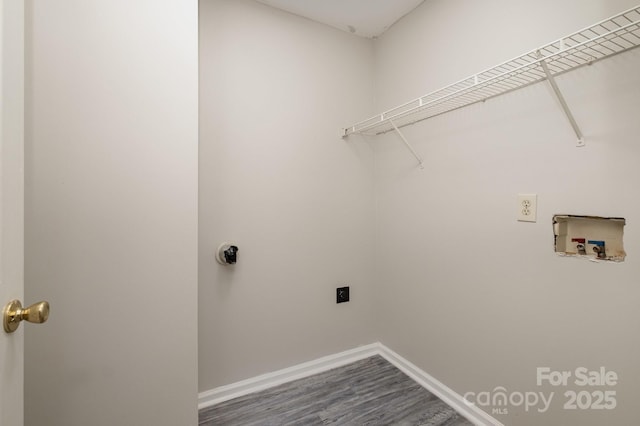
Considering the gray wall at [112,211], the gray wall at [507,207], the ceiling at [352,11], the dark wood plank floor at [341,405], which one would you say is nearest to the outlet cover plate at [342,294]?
the gray wall at [507,207]

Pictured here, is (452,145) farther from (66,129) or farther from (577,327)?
(66,129)

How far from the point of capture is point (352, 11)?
182 cm

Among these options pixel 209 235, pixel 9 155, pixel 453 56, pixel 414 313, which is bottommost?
pixel 414 313

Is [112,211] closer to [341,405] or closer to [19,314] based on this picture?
[19,314]

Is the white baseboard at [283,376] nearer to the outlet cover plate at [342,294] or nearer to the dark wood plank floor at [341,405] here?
the dark wood plank floor at [341,405]

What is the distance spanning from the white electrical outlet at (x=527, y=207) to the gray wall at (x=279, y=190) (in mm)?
1034

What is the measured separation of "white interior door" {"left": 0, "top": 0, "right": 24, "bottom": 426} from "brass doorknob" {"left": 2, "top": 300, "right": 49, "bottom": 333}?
2 centimetres

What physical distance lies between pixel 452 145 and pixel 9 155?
176 cm

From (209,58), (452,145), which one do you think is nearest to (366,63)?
(452,145)

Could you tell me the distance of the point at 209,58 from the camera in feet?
5.27

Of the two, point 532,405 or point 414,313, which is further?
point 414,313

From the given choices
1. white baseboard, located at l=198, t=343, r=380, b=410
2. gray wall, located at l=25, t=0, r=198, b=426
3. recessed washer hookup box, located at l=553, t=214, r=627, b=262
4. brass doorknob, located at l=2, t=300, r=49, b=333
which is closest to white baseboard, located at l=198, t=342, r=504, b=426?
white baseboard, located at l=198, t=343, r=380, b=410

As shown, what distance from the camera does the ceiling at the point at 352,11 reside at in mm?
1745

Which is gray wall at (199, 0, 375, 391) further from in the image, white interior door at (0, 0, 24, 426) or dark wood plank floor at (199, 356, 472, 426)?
white interior door at (0, 0, 24, 426)
